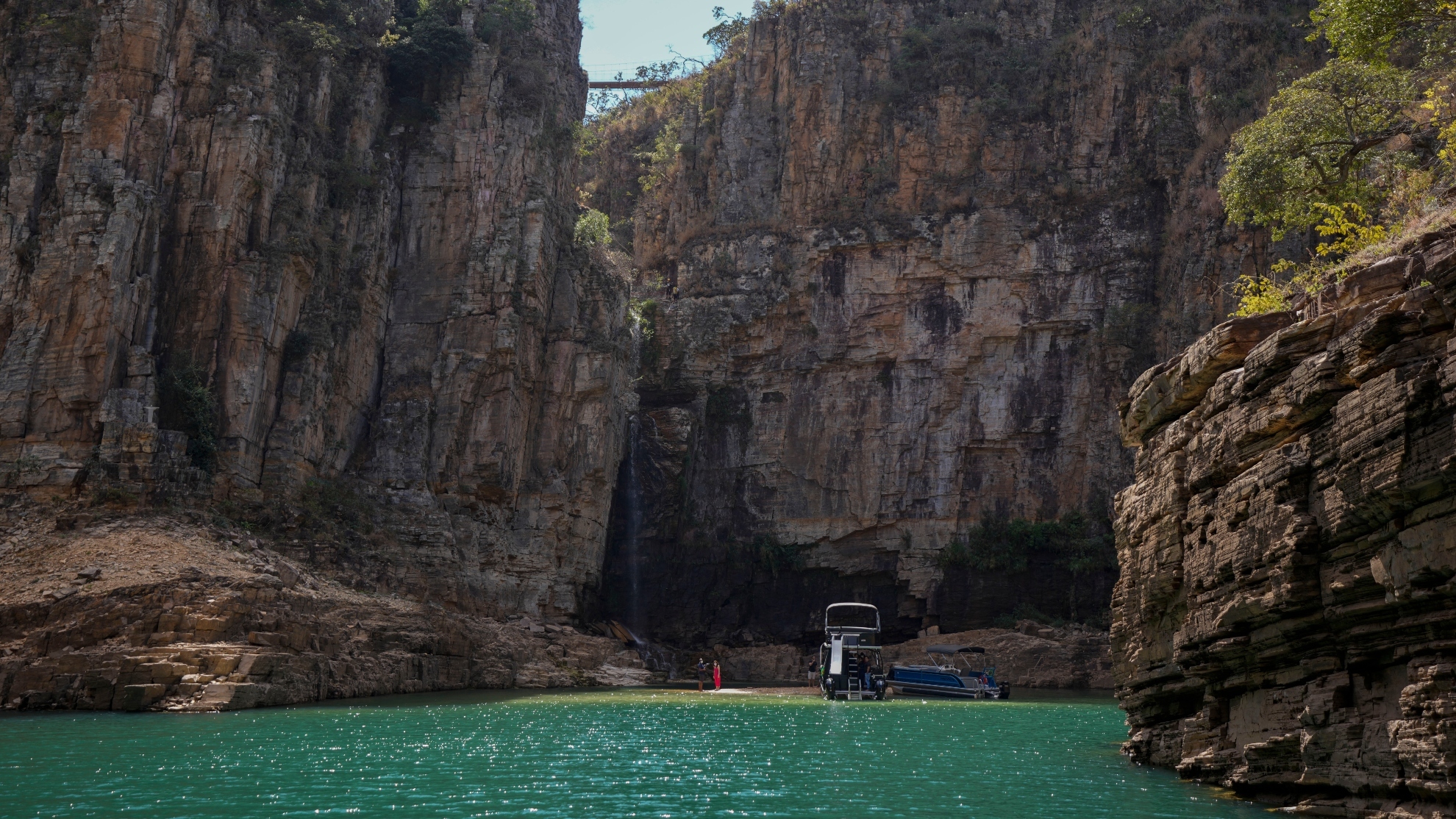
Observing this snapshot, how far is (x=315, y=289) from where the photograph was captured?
45.4 meters

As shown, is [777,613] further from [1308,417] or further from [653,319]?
[1308,417]

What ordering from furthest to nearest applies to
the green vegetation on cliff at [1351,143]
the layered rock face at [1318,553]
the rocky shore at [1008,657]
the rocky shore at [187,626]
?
the rocky shore at [1008,657], the rocky shore at [187,626], the green vegetation on cliff at [1351,143], the layered rock face at [1318,553]

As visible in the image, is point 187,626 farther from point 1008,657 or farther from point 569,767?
point 1008,657

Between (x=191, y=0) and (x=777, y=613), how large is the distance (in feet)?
123

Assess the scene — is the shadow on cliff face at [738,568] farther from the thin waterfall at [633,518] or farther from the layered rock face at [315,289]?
the layered rock face at [315,289]

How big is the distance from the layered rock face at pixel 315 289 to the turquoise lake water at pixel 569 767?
1524 cm

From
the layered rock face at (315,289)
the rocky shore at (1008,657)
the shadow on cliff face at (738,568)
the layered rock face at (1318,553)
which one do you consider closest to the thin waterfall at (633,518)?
the shadow on cliff face at (738,568)

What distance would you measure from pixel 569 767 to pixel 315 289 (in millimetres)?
32274

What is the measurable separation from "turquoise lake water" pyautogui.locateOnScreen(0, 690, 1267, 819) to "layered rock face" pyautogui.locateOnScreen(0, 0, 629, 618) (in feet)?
50.0

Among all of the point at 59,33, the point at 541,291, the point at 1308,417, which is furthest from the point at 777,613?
the point at 1308,417

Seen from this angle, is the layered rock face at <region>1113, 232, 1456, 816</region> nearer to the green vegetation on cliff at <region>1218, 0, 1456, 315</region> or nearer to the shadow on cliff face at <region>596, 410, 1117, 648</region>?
the green vegetation on cliff at <region>1218, 0, 1456, 315</region>

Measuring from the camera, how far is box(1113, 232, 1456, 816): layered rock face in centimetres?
1130

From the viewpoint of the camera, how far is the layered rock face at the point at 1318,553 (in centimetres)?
1130

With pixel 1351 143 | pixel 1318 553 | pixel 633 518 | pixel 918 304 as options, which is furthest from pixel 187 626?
pixel 918 304
